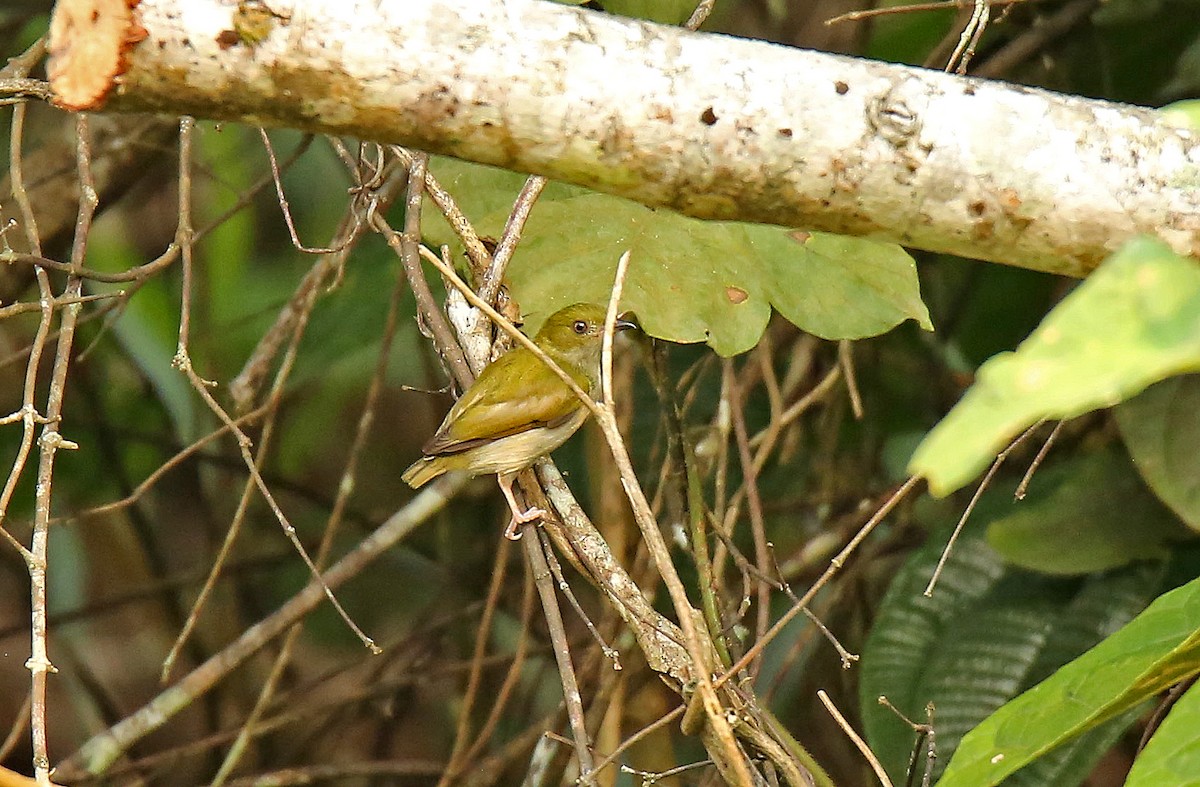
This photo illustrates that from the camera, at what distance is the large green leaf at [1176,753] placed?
4.61 ft

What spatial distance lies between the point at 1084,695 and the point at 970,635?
1.94m

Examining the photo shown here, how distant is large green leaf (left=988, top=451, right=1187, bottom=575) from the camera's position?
11.3 feet

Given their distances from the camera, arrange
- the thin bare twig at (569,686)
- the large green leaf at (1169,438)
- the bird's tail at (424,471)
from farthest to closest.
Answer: the bird's tail at (424,471)
the large green leaf at (1169,438)
the thin bare twig at (569,686)

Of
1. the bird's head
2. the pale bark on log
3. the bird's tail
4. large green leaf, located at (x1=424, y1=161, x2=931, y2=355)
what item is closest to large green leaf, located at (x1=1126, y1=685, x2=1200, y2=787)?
the pale bark on log

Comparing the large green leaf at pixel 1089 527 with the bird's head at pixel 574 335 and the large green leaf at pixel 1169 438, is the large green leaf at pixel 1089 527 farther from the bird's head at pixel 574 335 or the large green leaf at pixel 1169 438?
the bird's head at pixel 574 335

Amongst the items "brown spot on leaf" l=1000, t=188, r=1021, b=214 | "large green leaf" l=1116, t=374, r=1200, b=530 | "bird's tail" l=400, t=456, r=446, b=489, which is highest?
"brown spot on leaf" l=1000, t=188, r=1021, b=214

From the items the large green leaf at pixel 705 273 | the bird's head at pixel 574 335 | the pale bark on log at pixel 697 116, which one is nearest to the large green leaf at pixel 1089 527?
the large green leaf at pixel 705 273

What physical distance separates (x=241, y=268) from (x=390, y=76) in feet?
14.9

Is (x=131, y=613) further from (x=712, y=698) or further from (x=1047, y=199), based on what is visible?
(x=1047, y=199)

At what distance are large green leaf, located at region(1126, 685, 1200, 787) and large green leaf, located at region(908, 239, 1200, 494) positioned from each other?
71cm

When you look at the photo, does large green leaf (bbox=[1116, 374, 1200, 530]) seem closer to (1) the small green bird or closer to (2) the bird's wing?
(1) the small green bird

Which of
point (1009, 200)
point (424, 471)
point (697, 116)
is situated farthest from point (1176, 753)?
point (424, 471)

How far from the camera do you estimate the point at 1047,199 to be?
68.7 inches

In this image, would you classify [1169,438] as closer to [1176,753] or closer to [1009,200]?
[1009,200]
